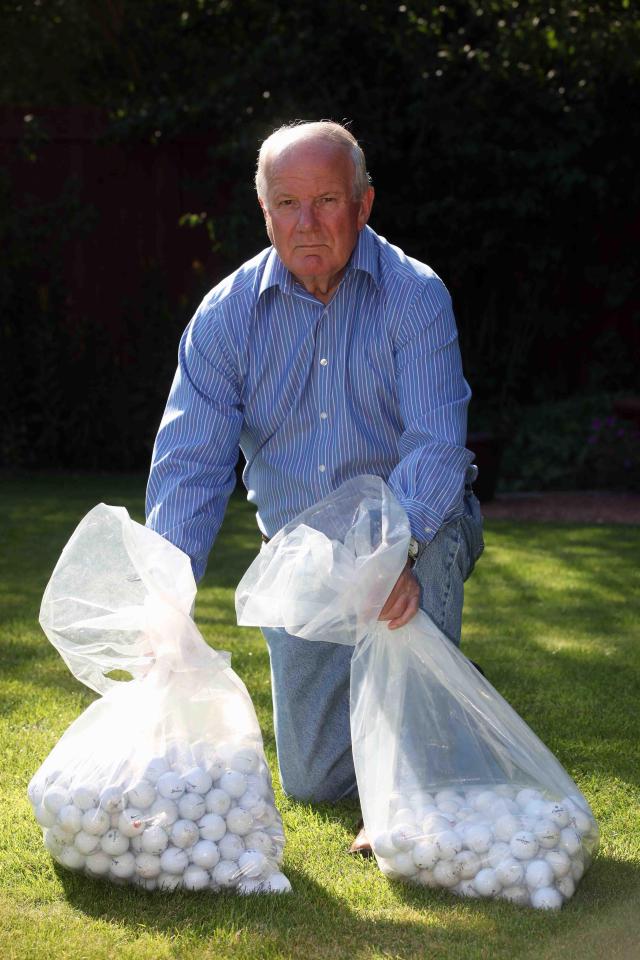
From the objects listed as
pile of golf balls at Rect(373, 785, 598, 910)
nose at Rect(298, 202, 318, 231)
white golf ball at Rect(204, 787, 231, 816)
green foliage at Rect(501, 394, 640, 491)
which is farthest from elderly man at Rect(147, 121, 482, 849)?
green foliage at Rect(501, 394, 640, 491)

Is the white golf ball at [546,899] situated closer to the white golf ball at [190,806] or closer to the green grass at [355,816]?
the green grass at [355,816]

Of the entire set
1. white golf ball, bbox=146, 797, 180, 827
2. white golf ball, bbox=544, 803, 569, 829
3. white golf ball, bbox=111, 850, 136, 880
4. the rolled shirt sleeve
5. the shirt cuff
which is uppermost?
the rolled shirt sleeve

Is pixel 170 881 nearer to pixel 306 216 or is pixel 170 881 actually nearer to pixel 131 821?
pixel 131 821

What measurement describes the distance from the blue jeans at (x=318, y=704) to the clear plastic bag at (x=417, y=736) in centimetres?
27

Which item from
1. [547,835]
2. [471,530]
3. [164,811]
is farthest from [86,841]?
[471,530]

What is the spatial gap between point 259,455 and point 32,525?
10.7 feet

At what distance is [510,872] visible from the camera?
2246 millimetres

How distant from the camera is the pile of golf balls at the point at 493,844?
226 centimetres

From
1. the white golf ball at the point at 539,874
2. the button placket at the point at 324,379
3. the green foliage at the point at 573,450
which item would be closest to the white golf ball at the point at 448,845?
the white golf ball at the point at 539,874

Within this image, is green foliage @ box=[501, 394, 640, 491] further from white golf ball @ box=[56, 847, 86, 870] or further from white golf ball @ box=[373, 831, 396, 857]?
white golf ball @ box=[56, 847, 86, 870]

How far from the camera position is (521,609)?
451 cm

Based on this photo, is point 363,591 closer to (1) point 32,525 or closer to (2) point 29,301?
(1) point 32,525

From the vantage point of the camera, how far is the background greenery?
25.3ft

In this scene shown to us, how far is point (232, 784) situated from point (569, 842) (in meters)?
Answer: 0.59
